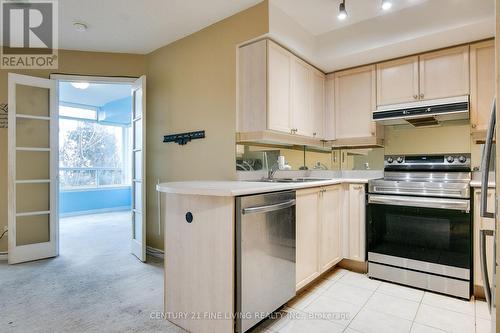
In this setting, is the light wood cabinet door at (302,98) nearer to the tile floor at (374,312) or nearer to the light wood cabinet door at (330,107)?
the light wood cabinet door at (330,107)

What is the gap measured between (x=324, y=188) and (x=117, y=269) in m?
2.34

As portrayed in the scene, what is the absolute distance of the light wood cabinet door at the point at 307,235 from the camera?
2.19m

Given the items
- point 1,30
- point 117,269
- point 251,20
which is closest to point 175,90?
point 251,20

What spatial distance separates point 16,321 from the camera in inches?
76.8

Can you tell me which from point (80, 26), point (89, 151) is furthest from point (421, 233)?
point (89, 151)

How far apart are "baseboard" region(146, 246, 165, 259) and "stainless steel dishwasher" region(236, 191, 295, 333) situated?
1.92 meters

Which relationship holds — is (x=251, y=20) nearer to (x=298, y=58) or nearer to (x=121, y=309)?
(x=298, y=58)

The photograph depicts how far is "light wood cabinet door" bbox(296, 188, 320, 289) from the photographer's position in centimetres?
219

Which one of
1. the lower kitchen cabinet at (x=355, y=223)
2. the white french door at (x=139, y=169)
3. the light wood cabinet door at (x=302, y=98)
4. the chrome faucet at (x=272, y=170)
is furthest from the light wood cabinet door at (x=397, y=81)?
the white french door at (x=139, y=169)

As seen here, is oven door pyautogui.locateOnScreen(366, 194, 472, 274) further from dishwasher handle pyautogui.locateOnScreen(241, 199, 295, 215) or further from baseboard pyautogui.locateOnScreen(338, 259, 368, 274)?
dishwasher handle pyautogui.locateOnScreen(241, 199, 295, 215)

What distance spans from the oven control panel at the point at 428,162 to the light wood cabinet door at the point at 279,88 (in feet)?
4.30

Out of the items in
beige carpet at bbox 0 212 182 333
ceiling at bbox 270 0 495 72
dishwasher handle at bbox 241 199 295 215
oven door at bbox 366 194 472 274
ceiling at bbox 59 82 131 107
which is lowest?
beige carpet at bbox 0 212 182 333

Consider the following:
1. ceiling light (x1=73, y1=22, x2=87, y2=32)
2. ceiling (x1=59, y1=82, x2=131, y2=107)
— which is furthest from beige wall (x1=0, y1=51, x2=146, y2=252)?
ceiling (x1=59, y1=82, x2=131, y2=107)

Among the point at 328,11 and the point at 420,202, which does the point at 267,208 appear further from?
the point at 328,11
